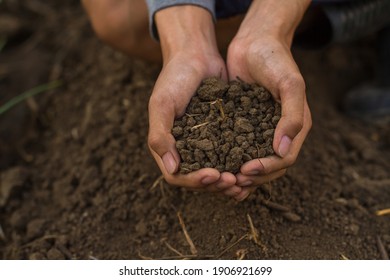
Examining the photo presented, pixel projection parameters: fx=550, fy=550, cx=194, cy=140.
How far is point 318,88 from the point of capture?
86.3 inches

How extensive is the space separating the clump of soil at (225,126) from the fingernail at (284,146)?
29 mm

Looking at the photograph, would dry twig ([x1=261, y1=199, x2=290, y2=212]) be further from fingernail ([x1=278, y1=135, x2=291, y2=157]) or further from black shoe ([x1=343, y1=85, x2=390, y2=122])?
black shoe ([x1=343, y1=85, x2=390, y2=122])

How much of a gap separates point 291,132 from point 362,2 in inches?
31.3

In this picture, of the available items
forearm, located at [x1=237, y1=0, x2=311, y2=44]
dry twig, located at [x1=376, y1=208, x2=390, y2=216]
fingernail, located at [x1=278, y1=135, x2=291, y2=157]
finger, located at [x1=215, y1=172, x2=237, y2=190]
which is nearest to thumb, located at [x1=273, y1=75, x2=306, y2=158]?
fingernail, located at [x1=278, y1=135, x2=291, y2=157]

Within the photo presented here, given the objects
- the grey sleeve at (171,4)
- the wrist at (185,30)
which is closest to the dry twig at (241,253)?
the wrist at (185,30)

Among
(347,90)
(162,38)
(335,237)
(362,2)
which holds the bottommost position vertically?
(347,90)

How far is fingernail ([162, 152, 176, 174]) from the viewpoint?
52.2 inches

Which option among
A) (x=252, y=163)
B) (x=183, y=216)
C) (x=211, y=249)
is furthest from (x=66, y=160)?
(x=252, y=163)

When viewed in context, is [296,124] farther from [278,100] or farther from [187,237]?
[187,237]

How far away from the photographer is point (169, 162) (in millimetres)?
1333

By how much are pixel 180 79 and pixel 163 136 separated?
184 millimetres

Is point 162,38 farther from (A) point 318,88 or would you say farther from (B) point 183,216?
(A) point 318,88

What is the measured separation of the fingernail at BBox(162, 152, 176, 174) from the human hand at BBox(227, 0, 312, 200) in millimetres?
157

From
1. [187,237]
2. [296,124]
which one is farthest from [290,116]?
[187,237]
